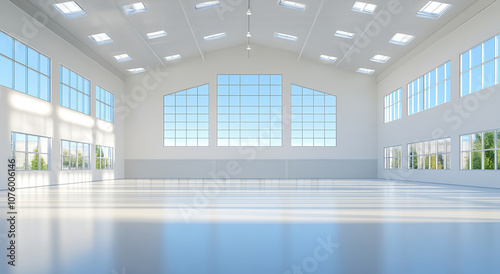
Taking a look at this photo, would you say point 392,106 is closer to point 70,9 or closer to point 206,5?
point 206,5

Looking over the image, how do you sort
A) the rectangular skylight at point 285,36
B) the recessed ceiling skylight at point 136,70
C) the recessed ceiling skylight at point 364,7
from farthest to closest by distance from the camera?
the recessed ceiling skylight at point 136,70 → the rectangular skylight at point 285,36 → the recessed ceiling skylight at point 364,7

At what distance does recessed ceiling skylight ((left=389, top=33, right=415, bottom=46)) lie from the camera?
102ft

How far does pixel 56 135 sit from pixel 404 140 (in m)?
28.4

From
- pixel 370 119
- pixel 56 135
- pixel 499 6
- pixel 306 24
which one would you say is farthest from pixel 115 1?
pixel 370 119

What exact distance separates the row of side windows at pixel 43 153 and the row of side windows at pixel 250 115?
375 inches

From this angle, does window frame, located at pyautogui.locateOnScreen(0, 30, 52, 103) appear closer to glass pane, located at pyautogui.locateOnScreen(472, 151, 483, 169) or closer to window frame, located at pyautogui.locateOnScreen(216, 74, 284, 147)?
window frame, located at pyautogui.locateOnScreen(216, 74, 284, 147)

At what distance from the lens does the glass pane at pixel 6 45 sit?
21391 mm

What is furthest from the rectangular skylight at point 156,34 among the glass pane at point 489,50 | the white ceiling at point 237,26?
the glass pane at point 489,50

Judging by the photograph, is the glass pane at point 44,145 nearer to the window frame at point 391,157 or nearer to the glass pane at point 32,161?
the glass pane at point 32,161

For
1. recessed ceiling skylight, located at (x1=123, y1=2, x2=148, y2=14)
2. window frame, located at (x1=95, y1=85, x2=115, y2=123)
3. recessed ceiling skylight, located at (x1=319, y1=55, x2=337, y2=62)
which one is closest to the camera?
recessed ceiling skylight, located at (x1=123, y1=2, x2=148, y2=14)

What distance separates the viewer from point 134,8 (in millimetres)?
26781

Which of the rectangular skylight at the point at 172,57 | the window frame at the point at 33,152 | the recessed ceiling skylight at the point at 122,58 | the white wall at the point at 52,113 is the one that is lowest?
the window frame at the point at 33,152

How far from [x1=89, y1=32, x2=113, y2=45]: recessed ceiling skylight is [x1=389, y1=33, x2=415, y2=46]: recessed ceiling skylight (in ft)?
72.8

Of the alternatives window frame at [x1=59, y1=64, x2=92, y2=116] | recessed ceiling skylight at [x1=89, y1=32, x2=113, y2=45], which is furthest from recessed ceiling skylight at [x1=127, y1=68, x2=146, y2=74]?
recessed ceiling skylight at [x1=89, y1=32, x2=113, y2=45]
